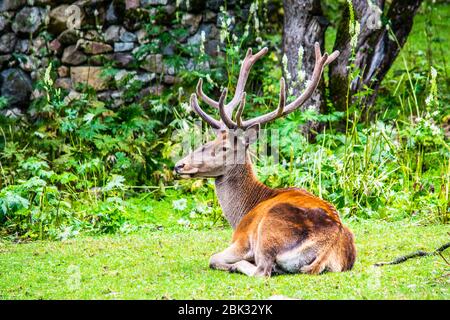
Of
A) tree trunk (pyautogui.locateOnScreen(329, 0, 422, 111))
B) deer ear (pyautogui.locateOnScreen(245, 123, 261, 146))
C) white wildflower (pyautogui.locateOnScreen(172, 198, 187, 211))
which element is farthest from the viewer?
tree trunk (pyautogui.locateOnScreen(329, 0, 422, 111))

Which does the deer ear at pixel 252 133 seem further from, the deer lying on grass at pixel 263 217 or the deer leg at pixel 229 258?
the deer leg at pixel 229 258

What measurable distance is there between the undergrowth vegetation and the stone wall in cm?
30

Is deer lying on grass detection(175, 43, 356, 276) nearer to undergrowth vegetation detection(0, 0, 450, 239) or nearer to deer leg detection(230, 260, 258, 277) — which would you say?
deer leg detection(230, 260, 258, 277)

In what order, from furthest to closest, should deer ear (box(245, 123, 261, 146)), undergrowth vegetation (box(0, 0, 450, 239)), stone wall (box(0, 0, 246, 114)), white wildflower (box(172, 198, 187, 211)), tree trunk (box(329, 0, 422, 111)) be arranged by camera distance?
stone wall (box(0, 0, 246, 114)) < tree trunk (box(329, 0, 422, 111)) < white wildflower (box(172, 198, 187, 211)) < undergrowth vegetation (box(0, 0, 450, 239)) < deer ear (box(245, 123, 261, 146))

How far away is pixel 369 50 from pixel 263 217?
5.38 metres

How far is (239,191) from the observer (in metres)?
7.56

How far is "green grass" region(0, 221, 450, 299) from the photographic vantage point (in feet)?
19.7

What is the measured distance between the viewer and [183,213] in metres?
10.2

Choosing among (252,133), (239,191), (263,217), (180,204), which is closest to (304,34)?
(180,204)

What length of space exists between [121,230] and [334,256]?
3496mm

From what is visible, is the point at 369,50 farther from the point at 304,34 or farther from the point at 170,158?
the point at 170,158

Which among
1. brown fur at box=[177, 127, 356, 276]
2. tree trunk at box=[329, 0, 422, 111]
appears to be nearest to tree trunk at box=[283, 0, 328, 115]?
tree trunk at box=[329, 0, 422, 111]
